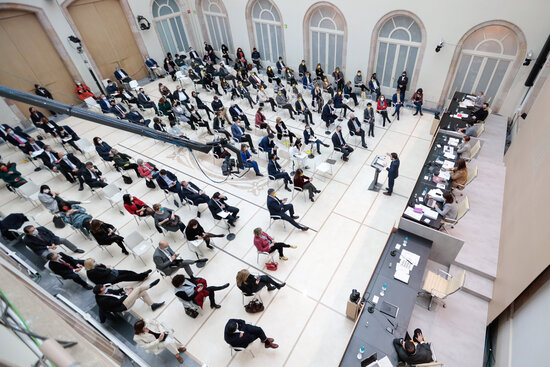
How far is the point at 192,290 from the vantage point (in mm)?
6215

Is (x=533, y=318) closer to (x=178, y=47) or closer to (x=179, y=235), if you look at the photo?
(x=179, y=235)

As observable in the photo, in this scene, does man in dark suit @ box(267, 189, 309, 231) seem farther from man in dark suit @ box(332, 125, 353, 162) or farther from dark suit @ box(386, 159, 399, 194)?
man in dark suit @ box(332, 125, 353, 162)

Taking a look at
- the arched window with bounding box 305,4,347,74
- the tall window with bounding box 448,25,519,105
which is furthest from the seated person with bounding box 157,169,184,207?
the tall window with bounding box 448,25,519,105

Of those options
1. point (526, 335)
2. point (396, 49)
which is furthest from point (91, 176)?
point (396, 49)

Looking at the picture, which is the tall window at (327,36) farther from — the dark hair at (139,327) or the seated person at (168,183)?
the dark hair at (139,327)

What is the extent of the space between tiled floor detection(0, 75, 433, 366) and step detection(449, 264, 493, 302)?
207 cm

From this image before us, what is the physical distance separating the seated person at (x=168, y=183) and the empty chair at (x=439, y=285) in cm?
711

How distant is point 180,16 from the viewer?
1875 cm

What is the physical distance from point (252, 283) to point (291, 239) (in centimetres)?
233

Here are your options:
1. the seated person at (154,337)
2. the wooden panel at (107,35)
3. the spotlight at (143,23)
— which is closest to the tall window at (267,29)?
the spotlight at (143,23)

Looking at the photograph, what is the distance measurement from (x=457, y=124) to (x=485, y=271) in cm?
617

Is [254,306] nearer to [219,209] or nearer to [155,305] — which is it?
[155,305]

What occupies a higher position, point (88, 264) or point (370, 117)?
point (88, 264)

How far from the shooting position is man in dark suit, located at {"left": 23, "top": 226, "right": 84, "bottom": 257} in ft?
23.5
